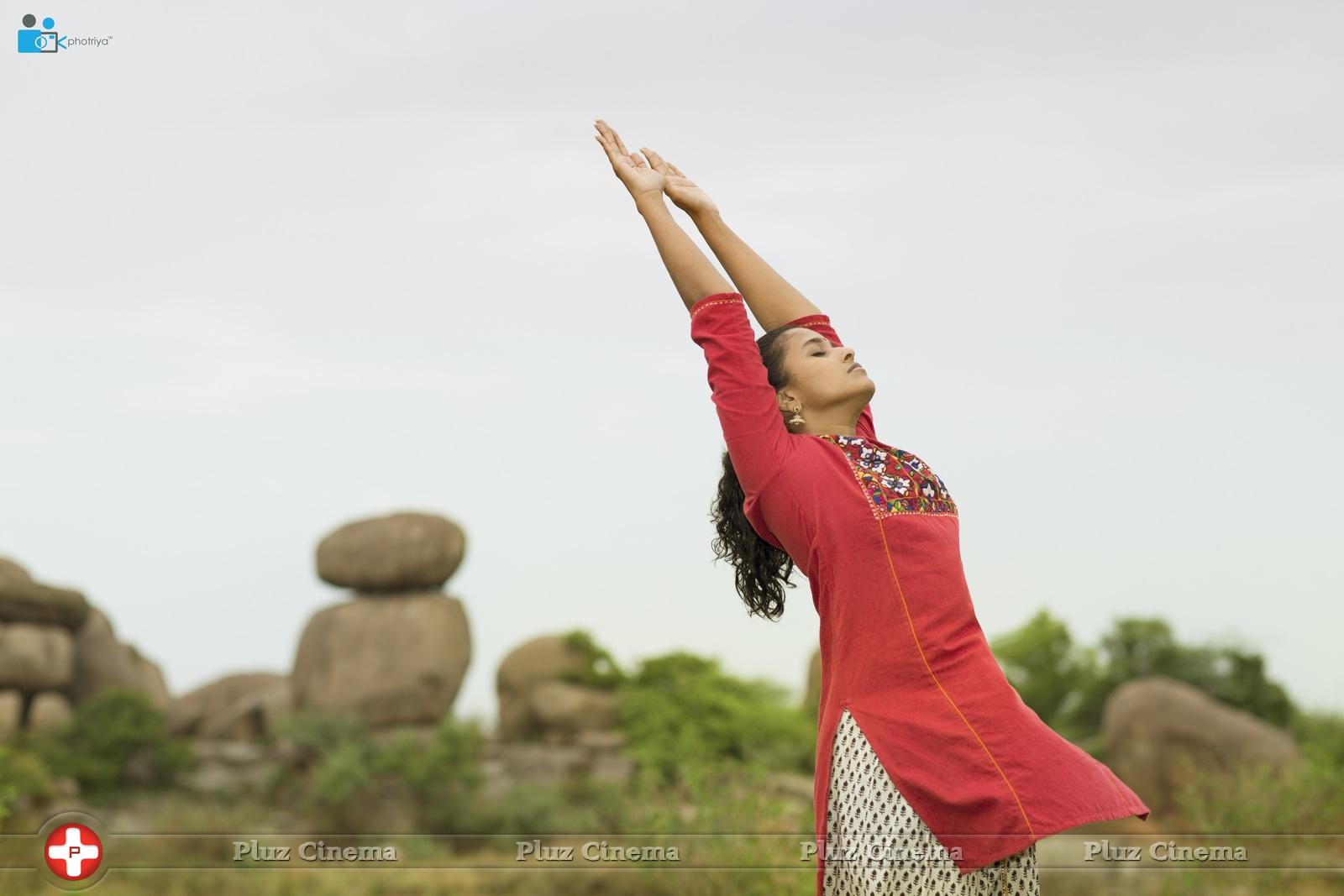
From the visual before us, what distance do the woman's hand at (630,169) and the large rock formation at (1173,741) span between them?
9.80 meters

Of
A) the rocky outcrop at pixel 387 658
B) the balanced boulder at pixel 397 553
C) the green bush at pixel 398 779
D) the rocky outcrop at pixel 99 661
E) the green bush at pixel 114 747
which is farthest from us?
the balanced boulder at pixel 397 553

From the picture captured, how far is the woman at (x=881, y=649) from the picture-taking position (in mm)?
2080

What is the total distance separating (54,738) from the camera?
10.8 m

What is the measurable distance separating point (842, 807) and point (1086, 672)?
13001 mm

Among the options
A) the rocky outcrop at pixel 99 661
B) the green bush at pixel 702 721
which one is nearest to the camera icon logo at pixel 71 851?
the green bush at pixel 702 721

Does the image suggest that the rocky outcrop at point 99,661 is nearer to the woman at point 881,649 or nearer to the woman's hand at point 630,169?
the woman's hand at point 630,169

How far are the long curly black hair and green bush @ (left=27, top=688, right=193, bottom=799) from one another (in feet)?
32.1

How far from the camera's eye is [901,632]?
213 cm

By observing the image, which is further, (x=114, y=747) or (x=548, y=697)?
(x=548, y=697)

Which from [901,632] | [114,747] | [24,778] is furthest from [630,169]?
[114,747]

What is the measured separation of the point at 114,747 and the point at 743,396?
10.3 metres

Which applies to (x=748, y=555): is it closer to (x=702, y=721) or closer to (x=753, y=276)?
(x=753, y=276)

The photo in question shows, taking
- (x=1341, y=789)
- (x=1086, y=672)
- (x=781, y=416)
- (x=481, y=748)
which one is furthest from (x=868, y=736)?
(x=1086, y=672)

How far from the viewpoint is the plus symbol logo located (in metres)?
3.39
